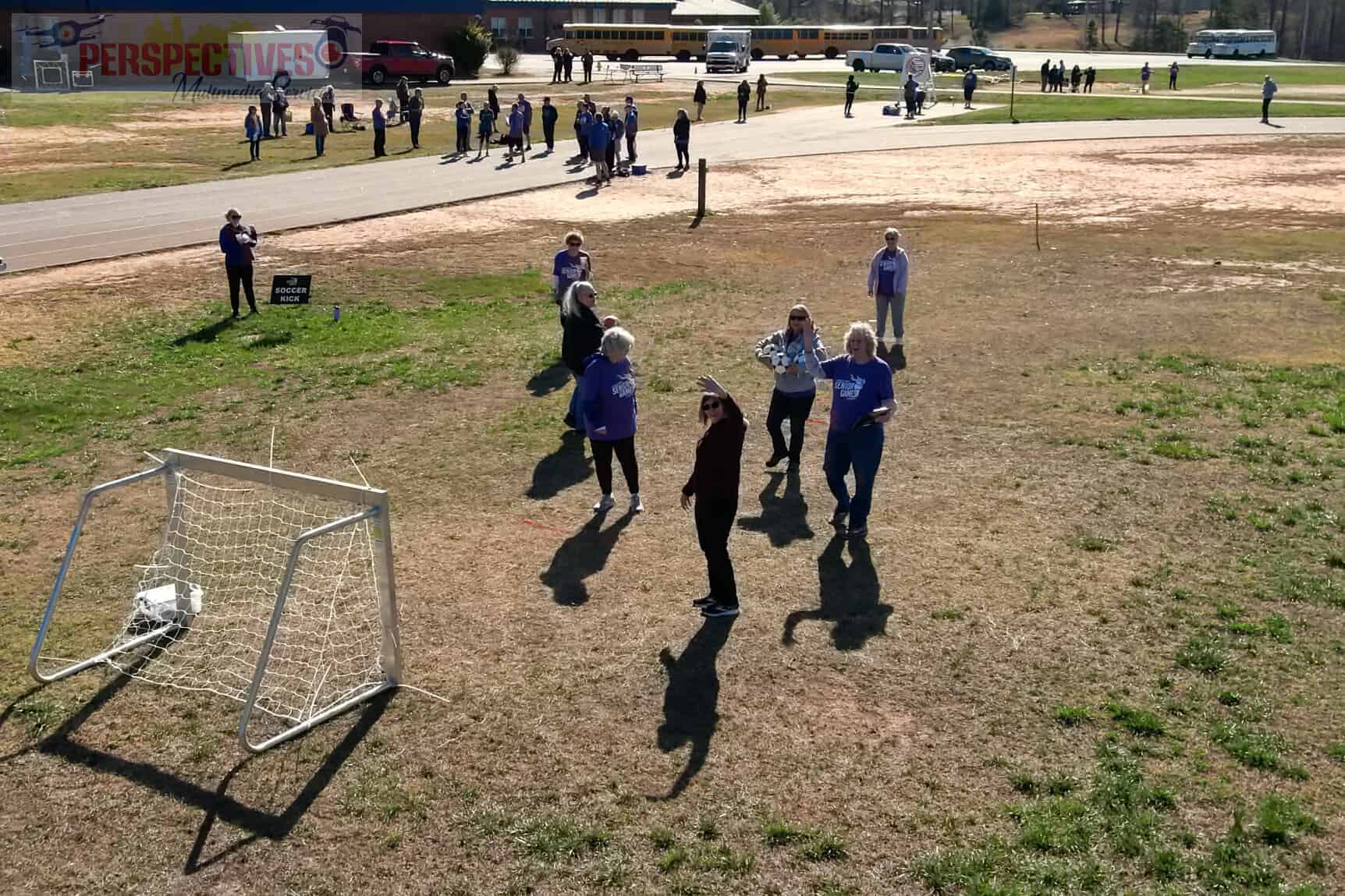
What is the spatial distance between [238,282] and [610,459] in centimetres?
995

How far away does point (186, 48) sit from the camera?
200ft

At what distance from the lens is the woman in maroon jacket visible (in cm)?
866

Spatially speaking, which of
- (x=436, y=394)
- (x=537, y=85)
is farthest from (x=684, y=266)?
(x=537, y=85)

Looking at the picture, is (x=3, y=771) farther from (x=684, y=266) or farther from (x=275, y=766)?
(x=684, y=266)

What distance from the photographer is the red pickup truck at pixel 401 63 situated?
57.1m

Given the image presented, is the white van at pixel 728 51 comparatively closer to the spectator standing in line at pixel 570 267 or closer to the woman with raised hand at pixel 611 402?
the spectator standing in line at pixel 570 267

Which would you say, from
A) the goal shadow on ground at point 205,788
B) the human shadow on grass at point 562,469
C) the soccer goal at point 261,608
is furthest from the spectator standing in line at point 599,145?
the goal shadow on ground at point 205,788

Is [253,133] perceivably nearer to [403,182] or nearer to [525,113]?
[403,182]

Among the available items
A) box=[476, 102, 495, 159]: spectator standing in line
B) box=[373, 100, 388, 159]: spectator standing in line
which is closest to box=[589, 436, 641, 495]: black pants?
box=[476, 102, 495, 159]: spectator standing in line

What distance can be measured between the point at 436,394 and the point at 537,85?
48.7 m

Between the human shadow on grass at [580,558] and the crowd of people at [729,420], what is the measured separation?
34 cm

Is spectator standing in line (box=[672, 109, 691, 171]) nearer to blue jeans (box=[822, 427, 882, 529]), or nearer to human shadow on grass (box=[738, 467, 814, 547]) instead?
human shadow on grass (box=[738, 467, 814, 547])

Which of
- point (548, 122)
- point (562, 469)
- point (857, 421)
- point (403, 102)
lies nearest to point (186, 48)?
point (403, 102)

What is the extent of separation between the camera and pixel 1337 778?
22.7 feet
